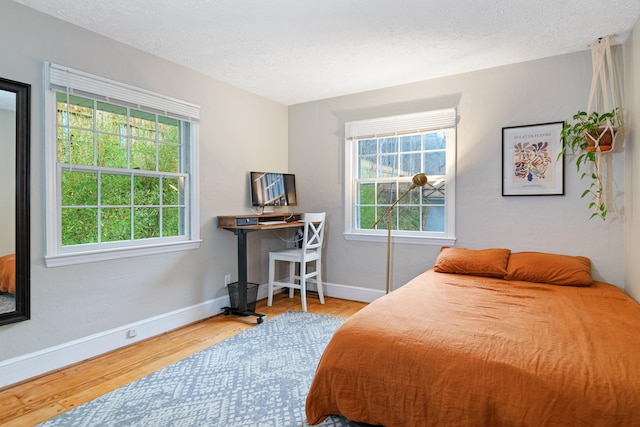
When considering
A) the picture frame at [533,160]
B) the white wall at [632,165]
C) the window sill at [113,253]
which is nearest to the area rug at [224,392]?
the window sill at [113,253]

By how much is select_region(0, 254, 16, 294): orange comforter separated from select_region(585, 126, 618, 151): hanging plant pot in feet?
13.7

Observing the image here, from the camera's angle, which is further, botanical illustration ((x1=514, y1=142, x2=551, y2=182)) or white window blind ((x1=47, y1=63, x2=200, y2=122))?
botanical illustration ((x1=514, y1=142, x2=551, y2=182))

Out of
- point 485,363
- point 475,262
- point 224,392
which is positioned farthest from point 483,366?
point 475,262

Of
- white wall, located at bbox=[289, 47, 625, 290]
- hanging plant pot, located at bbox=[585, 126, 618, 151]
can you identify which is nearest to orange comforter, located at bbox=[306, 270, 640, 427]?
white wall, located at bbox=[289, 47, 625, 290]

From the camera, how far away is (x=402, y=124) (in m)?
3.83

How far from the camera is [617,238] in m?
2.89

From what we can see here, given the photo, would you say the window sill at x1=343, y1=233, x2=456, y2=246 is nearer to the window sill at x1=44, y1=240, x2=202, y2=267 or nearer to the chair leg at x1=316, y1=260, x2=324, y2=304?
the chair leg at x1=316, y1=260, x2=324, y2=304

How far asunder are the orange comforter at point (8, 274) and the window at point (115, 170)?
0.61 feet

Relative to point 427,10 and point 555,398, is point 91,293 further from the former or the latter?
point 427,10

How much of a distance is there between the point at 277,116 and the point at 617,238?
3.63 metres

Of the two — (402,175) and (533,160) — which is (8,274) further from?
(533,160)

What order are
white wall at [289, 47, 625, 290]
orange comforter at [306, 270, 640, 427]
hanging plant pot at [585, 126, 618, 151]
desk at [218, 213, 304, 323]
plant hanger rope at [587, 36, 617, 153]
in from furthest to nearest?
desk at [218, 213, 304, 323], white wall at [289, 47, 625, 290], plant hanger rope at [587, 36, 617, 153], hanging plant pot at [585, 126, 618, 151], orange comforter at [306, 270, 640, 427]

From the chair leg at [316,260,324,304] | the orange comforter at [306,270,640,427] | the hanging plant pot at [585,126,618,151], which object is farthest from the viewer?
the chair leg at [316,260,324,304]

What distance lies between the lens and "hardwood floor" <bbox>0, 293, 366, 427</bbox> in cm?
201
